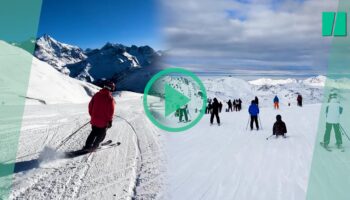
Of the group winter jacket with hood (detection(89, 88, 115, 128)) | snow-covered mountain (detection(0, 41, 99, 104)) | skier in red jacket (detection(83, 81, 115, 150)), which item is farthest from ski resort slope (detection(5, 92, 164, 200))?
snow-covered mountain (detection(0, 41, 99, 104))

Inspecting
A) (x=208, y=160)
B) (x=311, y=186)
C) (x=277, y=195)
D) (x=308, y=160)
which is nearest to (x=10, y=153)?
(x=208, y=160)

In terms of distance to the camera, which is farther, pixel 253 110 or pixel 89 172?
pixel 253 110

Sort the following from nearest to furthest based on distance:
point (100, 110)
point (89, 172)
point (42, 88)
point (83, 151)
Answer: point (89, 172) → point (83, 151) → point (100, 110) → point (42, 88)

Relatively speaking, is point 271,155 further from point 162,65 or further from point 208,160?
point 162,65

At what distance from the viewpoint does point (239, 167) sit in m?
7.28

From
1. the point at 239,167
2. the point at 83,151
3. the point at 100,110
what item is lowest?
the point at 83,151

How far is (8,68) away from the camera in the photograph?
155 feet

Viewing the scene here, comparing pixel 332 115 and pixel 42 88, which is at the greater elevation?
pixel 42 88

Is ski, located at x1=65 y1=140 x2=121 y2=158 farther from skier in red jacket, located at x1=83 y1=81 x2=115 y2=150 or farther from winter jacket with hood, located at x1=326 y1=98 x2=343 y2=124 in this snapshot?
winter jacket with hood, located at x1=326 y1=98 x2=343 y2=124

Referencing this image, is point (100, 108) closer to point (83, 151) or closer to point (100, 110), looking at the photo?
point (100, 110)

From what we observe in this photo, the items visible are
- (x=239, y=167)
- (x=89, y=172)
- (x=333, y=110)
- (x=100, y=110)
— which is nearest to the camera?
(x=89, y=172)

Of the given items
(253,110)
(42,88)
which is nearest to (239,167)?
(253,110)

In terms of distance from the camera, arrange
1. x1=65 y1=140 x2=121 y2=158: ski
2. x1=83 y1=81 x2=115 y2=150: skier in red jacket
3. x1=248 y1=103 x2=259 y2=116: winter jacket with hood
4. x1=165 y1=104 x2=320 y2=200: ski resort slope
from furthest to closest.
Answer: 1. x1=248 y1=103 x2=259 y2=116: winter jacket with hood
2. x1=83 y1=81 x2=115 y2=150: skier in red jacket
3. x1=65 y1=140 x2=121 y2=158: ski
4. x1=165 y1=104 x2=320 y2=200: ski resort slope

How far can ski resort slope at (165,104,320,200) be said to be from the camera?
218 inches
